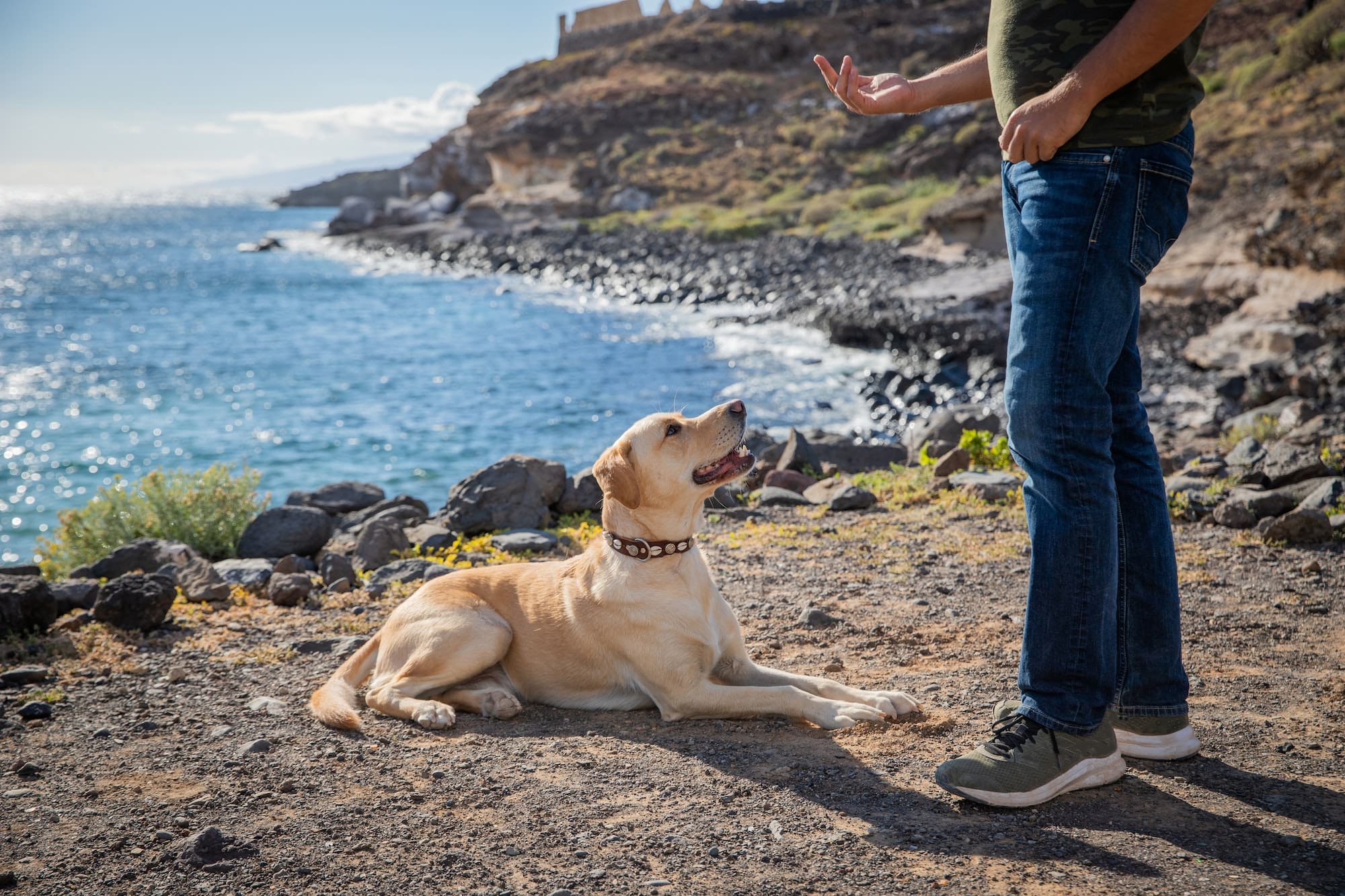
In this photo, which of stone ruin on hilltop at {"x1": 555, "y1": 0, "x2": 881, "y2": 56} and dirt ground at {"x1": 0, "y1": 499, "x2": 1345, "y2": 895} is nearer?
dirt ground at {"x1": 0, "y1": 499, "x2": 1345, "y2": 895}

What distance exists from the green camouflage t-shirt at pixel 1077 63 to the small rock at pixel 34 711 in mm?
5004

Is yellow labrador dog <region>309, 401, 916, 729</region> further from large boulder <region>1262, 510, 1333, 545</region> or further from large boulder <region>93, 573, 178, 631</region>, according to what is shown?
large boulder <region>1262, 510, 1333, 545</region>

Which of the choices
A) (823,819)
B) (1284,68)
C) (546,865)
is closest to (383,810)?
(546,865)

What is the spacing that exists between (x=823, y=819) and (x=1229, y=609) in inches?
123

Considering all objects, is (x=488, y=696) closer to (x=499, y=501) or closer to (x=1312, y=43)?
(x=499, y=501)

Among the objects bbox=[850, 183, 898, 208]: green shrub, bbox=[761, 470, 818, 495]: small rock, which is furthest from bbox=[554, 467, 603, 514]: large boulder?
bbox=[850, 183, 898, 208]: green shrub

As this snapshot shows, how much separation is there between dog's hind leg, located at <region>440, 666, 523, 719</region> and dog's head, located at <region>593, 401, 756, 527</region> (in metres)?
0.94

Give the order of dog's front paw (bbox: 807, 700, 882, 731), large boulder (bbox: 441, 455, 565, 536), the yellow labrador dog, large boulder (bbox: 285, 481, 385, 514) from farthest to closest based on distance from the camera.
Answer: large boulder (bbox: 285, 481, 385, 514) < large boulder (bbox: 441, 455, 565, 536) < the yellow labrador dog < dog's front paw (bbox: 807, 700, 882, 731)

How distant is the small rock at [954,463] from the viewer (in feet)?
28.8

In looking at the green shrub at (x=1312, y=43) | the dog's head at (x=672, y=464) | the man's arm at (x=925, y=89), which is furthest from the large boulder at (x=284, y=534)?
the green shrub at (x=1312, y=43)

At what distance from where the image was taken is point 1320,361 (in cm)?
1334

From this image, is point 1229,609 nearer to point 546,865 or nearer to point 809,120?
point 546,865

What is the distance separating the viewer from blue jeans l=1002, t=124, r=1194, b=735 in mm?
2949

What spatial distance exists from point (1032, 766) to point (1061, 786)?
0.11 metres
